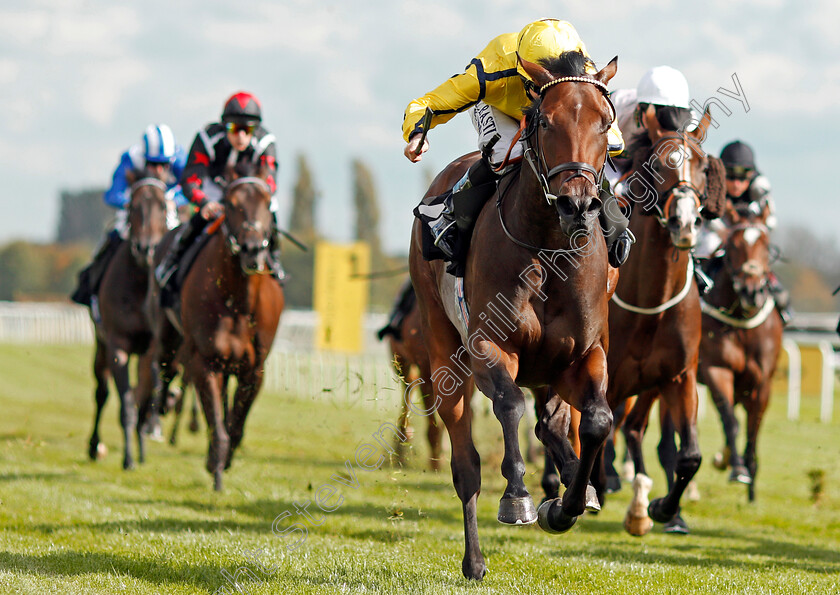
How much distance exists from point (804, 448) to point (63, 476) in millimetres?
9673

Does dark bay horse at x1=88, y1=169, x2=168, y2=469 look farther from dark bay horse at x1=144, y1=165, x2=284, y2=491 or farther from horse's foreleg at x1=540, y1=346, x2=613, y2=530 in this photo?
horse's foreleg at x1=540, y1=346, x2=613, y2=530

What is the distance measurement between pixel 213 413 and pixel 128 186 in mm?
3682

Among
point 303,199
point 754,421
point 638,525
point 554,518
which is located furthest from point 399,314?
point 303,199

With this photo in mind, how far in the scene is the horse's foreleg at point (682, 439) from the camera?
5531mm

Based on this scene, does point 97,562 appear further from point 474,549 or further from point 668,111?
point 668,111

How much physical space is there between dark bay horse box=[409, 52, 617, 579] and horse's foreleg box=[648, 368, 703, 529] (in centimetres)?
120

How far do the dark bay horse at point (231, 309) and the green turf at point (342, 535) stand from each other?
0.68 metres

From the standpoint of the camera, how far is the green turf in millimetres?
4703

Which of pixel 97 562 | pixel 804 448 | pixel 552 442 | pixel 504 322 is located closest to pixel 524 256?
pixel 504 322

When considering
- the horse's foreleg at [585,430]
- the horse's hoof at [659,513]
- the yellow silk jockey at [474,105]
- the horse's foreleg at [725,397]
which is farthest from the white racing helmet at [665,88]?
the horse's foreleg at [725,397]

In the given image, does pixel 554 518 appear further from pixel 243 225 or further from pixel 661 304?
pixel 243 225

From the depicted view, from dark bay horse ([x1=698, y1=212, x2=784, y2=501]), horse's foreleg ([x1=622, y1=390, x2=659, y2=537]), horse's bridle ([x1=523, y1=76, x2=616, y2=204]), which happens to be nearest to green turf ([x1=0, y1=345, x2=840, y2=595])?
horse's foreleg ([x1=622, y1=390, x2=659, y2=537])

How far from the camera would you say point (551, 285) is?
4289 mm

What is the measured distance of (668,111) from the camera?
19.2 feet
